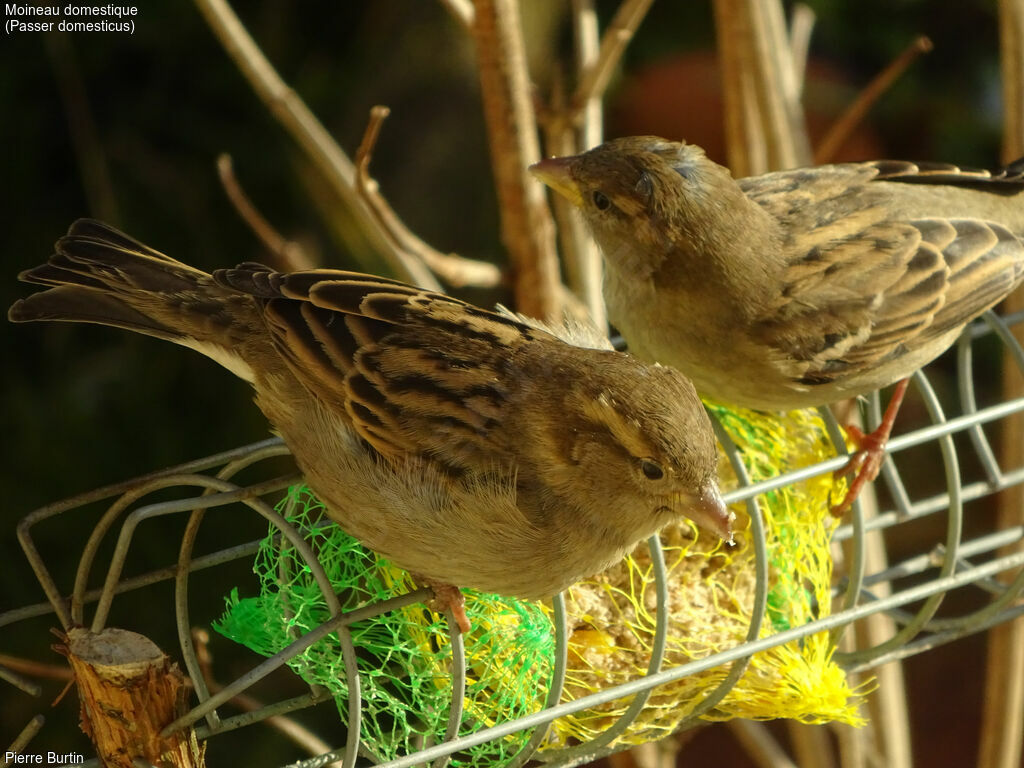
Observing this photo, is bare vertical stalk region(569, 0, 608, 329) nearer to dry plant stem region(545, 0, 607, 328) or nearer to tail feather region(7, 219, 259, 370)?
dry plant stem region(545, 0, 607, 328)

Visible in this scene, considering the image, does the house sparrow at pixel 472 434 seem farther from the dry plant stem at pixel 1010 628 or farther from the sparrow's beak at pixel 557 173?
the dry plant stem at pixel 1010 628

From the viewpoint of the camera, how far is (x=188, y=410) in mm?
4109

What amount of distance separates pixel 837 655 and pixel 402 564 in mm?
837

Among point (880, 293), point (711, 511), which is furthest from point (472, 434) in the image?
point (880, 293)

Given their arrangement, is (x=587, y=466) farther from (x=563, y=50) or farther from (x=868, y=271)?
(x=563, y=50)

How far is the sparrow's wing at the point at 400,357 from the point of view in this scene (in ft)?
6.24

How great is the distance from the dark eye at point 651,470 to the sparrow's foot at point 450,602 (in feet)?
1.09

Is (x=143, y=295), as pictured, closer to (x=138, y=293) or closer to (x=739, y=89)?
(x=138, y=293)

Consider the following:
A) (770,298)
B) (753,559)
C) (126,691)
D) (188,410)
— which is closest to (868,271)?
(770,298)

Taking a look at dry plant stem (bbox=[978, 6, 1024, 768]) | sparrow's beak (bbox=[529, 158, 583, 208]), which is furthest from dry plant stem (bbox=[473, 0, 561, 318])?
dry plant stem (bbox=[978, 6, 1024, 768])

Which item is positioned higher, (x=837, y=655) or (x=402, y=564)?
(x=402, y=564)

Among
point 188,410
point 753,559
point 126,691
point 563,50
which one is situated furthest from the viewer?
point 563,50

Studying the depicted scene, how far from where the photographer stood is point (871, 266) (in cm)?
241

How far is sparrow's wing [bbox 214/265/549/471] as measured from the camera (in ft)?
6.24
